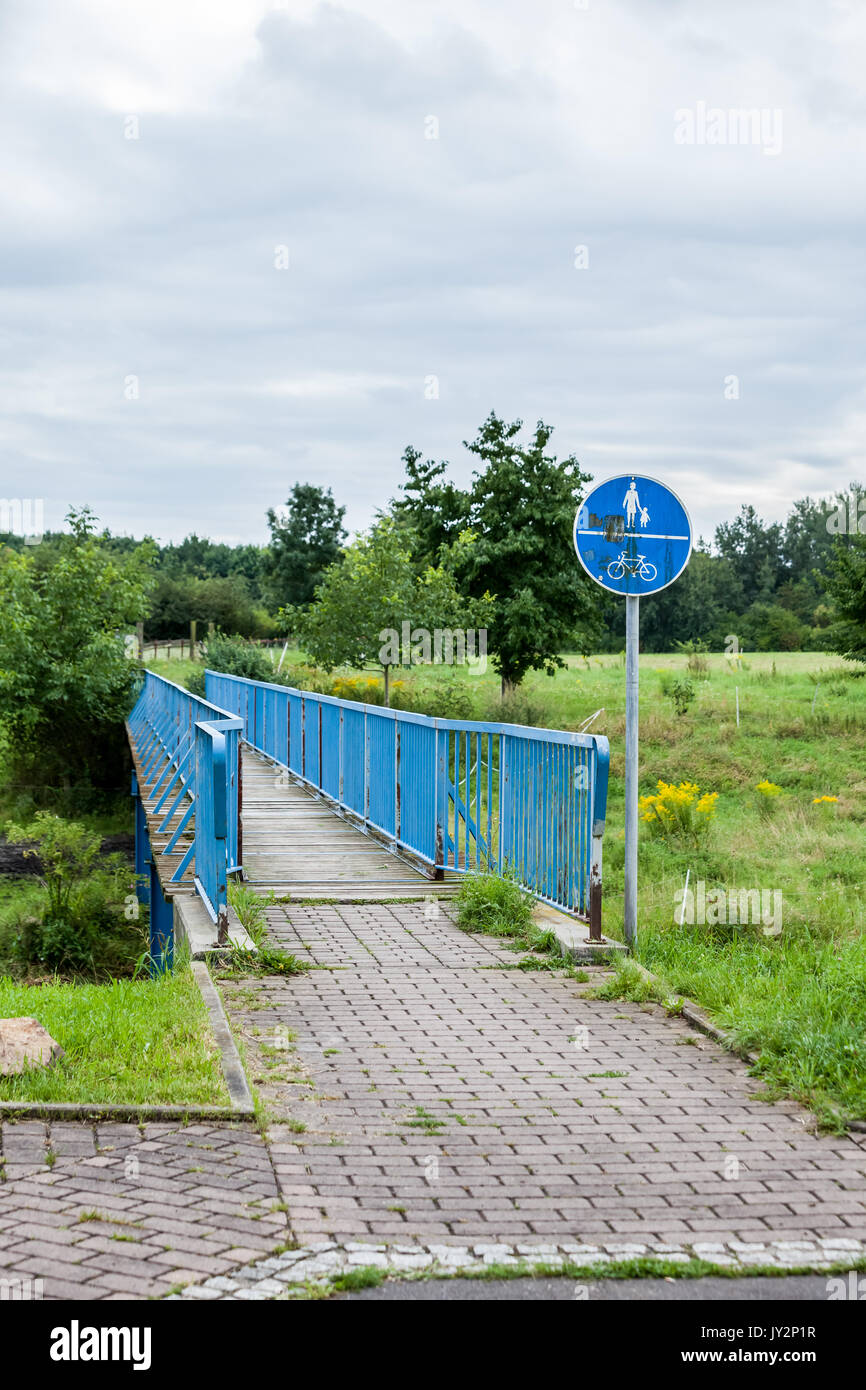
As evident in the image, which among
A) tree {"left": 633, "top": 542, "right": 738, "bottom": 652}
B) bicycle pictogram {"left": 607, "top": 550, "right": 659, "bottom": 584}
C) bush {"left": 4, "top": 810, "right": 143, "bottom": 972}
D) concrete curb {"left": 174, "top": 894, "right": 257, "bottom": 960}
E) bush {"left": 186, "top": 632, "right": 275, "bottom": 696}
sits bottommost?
bush {"left": 4, "top": 810, "right": 143, "bottom": 972}

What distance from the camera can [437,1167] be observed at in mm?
4562

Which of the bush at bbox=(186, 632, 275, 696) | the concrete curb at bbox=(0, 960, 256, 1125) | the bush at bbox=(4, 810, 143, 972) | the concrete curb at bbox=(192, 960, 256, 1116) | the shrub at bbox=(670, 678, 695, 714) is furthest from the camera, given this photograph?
the bush at bbox=(186, 632, 275, 696)

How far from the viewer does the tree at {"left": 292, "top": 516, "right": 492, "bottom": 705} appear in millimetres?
26625

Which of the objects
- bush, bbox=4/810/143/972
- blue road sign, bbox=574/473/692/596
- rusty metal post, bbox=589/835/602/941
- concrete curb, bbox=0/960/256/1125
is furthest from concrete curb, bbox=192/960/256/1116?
bush, bbox=4/810/143/972

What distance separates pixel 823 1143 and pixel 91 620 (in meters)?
29.9

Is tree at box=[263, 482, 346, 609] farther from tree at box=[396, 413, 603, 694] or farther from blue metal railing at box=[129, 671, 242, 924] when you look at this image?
blue metal railing at box=[129, 671, 242, 924]

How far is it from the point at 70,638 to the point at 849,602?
63.5ft

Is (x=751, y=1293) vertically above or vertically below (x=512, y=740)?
below

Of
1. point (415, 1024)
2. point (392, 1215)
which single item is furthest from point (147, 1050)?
point (392, 1215)

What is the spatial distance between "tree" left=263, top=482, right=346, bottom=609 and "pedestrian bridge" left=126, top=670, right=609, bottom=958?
75.7 metres

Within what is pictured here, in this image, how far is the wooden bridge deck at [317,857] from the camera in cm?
1027

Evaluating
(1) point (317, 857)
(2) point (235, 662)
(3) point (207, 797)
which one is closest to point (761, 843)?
(1) point (317, 857)

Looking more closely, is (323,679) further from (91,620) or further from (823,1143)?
(823,1143)

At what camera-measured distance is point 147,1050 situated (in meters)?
5.78
